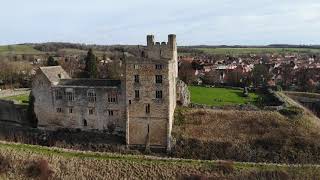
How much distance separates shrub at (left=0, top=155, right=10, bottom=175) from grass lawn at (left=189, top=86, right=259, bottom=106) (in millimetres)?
23345

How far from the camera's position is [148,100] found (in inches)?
1730

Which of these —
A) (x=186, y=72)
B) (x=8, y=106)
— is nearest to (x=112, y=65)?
(x=186, y=72)

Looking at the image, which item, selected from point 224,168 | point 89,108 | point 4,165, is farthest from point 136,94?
point 4,165

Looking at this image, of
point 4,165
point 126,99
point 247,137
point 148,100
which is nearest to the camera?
point 4,165

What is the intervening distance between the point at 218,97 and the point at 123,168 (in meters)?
24.5

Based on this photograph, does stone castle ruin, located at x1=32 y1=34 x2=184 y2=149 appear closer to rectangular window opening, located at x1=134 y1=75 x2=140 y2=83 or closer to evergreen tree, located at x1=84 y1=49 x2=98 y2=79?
rectangular window opening, located at x1=134 y1=75 x2=140 y2=83

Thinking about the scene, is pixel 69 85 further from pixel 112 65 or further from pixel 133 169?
pixel 112 65

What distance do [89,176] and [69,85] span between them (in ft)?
50.2

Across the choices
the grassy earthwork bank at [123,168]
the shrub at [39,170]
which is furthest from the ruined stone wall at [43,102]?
the shrub at [39,170]

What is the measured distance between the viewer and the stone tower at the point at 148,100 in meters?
43.5

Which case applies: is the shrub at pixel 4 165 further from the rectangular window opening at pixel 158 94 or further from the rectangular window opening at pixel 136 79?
the rectangular window opening at pixel 158 94

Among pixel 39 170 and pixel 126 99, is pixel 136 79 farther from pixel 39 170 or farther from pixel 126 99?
pixel 39 170

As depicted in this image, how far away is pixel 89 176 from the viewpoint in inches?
1400

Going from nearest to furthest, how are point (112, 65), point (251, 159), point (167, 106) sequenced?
point (251, 159), point (167, 106), point (112, 65)
